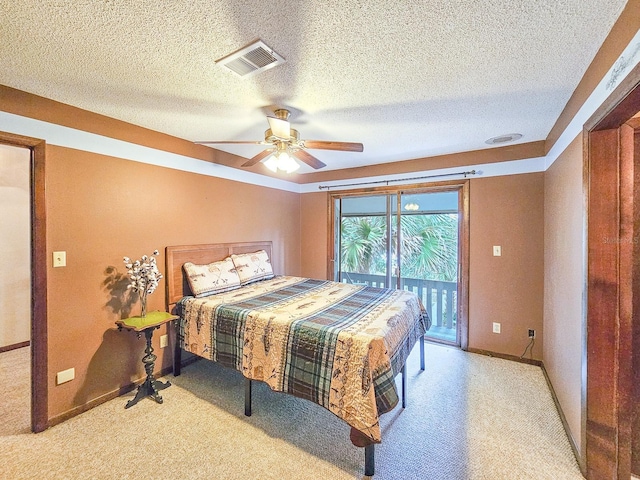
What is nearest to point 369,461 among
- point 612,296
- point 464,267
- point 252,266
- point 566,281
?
point 612,296

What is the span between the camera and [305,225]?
4871mm

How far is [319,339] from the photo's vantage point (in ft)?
6.16

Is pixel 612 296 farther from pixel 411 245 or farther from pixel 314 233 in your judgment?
pixel 314 233

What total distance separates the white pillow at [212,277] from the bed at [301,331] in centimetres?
1

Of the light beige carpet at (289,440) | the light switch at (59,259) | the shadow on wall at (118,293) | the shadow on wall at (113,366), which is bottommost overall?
the light beige carpet at (289,440)

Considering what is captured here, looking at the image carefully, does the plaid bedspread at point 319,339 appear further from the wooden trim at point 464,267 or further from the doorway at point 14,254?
the doorway at point 14,254

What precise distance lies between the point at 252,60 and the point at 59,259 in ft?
7.02

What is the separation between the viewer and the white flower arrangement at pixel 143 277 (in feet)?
8.11

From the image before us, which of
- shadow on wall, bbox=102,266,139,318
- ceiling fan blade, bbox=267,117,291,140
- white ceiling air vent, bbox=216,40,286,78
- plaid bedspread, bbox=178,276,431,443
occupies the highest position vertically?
white ceiling air vent, bbox=216,40,286,78

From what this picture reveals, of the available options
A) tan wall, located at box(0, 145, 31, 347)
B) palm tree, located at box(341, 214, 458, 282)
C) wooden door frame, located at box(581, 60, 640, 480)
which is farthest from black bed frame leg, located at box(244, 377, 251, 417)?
tan wall, located at box(0, 145, 31, 347)

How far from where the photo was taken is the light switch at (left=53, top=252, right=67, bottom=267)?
6.97 feet

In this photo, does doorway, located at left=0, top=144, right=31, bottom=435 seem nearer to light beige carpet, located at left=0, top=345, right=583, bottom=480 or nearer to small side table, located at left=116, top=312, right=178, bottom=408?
small side table, located at left=116, top=312, right=178, bottom=408

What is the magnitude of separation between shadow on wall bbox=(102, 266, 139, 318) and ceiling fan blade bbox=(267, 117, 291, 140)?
1945 mm

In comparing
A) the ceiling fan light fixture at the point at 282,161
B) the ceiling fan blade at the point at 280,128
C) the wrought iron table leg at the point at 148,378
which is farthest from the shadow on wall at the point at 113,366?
the ceiling fan blade at the point at 280,128
